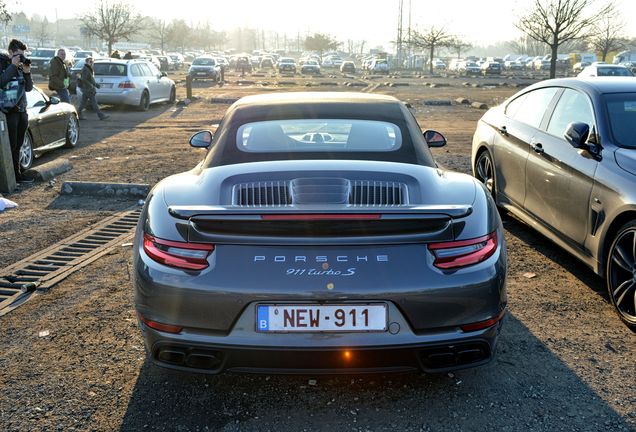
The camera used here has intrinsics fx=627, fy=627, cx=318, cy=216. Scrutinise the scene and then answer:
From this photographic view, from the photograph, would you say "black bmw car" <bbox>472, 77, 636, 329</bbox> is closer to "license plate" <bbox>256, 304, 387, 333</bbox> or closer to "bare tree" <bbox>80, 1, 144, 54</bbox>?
"license plate" <bbox>256, 304, 387, 333</bbox>

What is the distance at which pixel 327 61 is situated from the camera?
7619 cm

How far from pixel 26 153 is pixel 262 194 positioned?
7671 millimetres

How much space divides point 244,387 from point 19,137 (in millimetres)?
6987

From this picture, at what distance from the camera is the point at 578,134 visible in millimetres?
4785

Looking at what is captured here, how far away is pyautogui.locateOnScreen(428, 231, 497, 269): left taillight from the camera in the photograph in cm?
285

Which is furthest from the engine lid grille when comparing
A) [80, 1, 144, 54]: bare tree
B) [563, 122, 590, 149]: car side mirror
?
[80, 1, 144, 54]: bare tree

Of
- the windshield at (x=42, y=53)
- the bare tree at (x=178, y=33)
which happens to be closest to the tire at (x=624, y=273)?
the windshield at (x=42, y=53)

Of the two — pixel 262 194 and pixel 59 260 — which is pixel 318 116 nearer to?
pixel 262 194

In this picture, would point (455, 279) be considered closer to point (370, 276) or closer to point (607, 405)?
point (370, 276)

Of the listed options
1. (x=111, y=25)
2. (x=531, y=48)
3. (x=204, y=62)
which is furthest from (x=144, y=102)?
(x=531, y=48)

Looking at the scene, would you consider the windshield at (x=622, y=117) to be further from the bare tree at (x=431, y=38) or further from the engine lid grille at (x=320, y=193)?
the bare tree at (x=431, y=38)

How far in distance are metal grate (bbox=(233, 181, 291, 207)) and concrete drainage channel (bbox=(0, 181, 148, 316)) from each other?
241 centimetres

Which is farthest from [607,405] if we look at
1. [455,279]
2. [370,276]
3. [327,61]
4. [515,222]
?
[327,61]

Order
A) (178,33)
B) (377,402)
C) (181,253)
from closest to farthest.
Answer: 1. (181,253)
2. (377,402)
3. (178,33)
